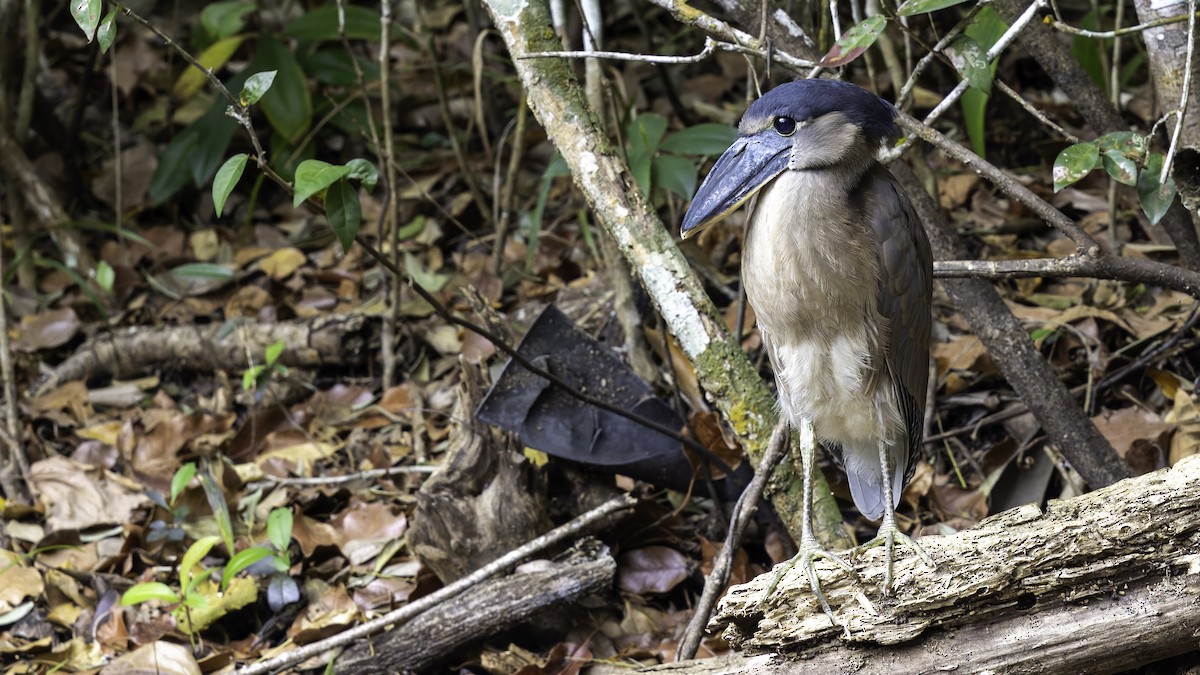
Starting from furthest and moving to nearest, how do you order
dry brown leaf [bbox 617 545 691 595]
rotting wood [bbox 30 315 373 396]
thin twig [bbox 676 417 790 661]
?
1. rotting wood [bbox 30 315 373 396]
2. dry brown leaf [bbox 617 545 691 595]
3. thin twig [bbox 676 417 790 661]

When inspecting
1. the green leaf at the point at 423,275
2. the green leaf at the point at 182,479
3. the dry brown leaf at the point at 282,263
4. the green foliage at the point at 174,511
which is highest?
the dry brown leaf at the point at 282,263

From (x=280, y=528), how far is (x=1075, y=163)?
2.44m

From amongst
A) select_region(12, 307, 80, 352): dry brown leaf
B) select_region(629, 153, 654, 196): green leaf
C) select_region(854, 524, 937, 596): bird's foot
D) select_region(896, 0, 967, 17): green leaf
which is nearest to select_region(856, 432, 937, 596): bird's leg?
select_region(854, 524, 937, 596): bird's foot

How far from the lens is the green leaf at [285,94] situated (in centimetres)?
511

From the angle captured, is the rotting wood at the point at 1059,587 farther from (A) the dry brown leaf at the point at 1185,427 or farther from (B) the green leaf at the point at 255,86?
(B) the green leaf at the point at 255,86

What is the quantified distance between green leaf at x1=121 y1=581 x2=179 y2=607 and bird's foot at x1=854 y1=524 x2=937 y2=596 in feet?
6.23

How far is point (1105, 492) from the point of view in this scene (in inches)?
92.0

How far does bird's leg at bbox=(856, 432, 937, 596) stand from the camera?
2.42 metres

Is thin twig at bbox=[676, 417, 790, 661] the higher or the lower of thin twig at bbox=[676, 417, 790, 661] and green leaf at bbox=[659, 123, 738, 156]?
the lower

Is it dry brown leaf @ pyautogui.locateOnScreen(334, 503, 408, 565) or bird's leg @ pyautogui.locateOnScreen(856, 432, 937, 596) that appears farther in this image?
dry brown leaf @ pyautogui.locateOnScreen(334, 503, 408, 565)

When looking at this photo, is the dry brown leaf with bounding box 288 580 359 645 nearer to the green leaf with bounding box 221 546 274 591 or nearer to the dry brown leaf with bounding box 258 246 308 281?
the green leaf with bounding box 221 546 274 591

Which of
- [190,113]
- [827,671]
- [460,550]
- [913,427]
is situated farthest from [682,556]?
[190,113]

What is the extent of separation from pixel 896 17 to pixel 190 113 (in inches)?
173

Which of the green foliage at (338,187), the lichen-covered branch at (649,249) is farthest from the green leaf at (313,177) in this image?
the lichen-covered branch at (649,249)
